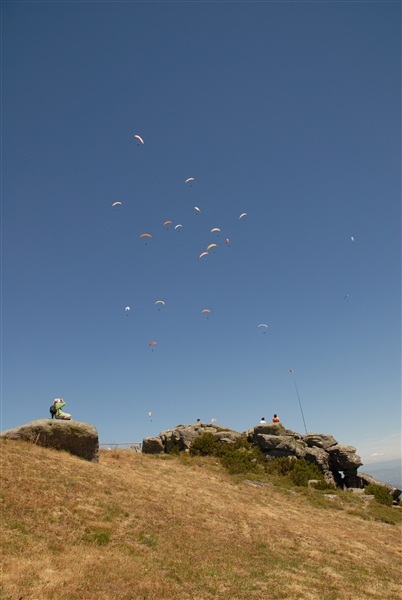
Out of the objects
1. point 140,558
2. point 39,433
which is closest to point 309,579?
point 140,558

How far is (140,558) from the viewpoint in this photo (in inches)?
526

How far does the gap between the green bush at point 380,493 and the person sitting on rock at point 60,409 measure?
102 ft

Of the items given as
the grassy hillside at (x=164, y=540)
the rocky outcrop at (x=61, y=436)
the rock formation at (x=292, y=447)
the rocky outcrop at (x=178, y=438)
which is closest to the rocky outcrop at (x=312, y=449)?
the rock formation at (x=292, y=447)

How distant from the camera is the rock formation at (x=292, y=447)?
4369 centimetres

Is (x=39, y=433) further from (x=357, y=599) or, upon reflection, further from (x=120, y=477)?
(x=357, y=599)

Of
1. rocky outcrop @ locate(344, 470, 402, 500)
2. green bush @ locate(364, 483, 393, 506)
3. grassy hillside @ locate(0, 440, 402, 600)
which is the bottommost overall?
green bush @ locate(364, 483, 393, 506)

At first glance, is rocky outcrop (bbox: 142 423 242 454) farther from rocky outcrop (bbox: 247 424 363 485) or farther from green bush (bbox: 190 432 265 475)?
rocky outcrop (bbox: 247 424 363 485)

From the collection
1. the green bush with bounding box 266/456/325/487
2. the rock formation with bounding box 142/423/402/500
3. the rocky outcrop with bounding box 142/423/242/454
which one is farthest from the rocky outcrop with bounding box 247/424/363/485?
the rocky outcrop with bounding box 142/423/242/454

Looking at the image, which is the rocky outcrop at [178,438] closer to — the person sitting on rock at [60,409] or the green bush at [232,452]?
the green bush at [232,452]

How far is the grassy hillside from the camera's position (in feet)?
36.8

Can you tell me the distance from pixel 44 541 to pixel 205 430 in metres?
37.0

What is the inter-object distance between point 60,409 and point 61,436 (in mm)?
3692

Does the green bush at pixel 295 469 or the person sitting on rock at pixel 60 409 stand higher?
the person sitting on rock at pixel 60 409

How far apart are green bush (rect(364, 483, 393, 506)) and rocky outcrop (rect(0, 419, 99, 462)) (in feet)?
94.0
